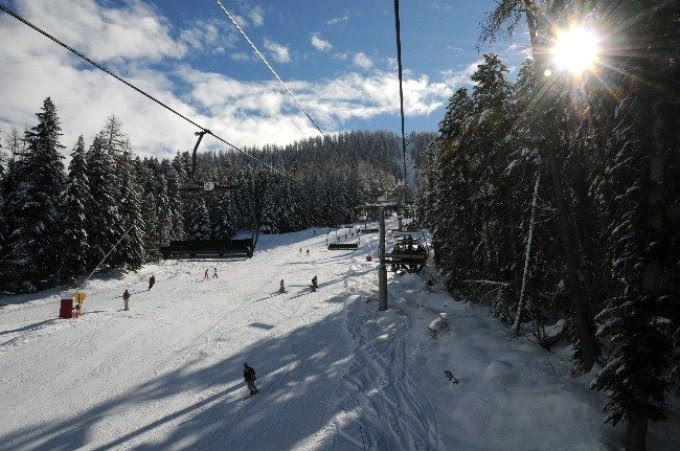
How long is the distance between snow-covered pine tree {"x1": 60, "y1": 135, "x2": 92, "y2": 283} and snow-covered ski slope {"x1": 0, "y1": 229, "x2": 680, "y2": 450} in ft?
30.1

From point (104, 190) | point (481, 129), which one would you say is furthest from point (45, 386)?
point (104, 190)

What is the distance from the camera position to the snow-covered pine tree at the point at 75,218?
30.5 meters

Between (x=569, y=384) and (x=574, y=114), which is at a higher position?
(x=574, y=114)

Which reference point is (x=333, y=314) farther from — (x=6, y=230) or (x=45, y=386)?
(x=6, y=230)

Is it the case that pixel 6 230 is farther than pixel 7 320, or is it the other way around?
pixel 6 230

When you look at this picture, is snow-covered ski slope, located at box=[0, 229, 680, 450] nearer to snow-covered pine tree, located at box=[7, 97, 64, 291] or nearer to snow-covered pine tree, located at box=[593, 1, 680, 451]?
snow-covered pine tree, located at box=[593, 1, 680, 451]

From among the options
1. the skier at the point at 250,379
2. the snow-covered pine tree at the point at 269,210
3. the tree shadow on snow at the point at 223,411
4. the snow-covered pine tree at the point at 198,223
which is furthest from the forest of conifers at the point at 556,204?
the snow-covered pine tree at the point at 269,210

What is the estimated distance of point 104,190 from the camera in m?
34.1

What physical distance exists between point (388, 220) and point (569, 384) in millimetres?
93029

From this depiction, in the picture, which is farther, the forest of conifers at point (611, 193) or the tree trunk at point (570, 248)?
the tree trunk at point (570, 248)

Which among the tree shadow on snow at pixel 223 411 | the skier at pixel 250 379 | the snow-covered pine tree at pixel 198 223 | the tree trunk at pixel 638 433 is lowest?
the tree shadow on snow at pixel 223 411

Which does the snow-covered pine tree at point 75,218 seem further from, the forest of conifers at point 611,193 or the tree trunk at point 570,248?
the tree trunk at point 570,248

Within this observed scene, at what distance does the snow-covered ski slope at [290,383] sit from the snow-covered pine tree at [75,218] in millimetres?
9173

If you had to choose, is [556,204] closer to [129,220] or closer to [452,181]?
[452,181]
